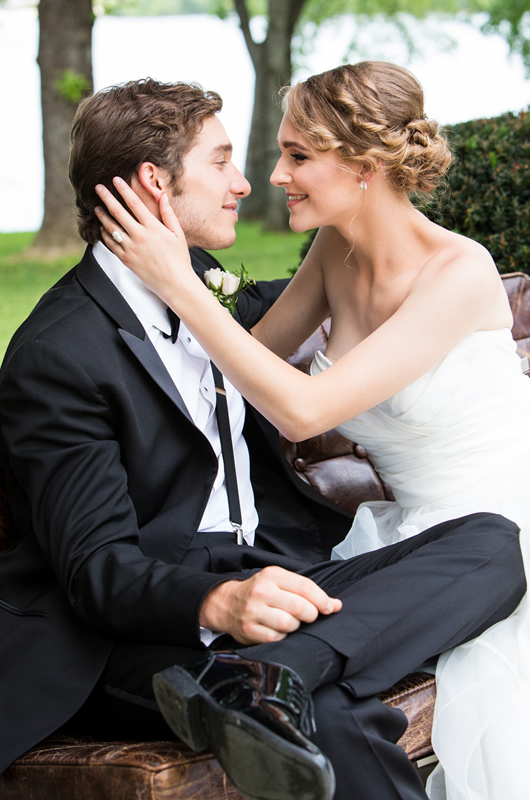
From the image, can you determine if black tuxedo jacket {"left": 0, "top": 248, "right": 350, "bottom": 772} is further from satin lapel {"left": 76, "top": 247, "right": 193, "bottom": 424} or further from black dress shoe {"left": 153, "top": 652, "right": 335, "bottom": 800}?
black dress shoe {"left": 153, "top": 652, "right": 335, "bottom": 800}

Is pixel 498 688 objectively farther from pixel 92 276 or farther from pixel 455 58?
pixel 455 58

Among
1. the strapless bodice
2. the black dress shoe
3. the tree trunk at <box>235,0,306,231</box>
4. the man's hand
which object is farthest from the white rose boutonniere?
the tree trunk at <box>235,0,306,231</box>

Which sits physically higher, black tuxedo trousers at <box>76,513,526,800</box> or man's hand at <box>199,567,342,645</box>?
man's hand at <box>199,567,342,645</box>

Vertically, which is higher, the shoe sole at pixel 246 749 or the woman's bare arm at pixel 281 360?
the woman's bare arm at pixel 281 360

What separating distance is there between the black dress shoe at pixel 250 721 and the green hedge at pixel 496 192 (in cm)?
345

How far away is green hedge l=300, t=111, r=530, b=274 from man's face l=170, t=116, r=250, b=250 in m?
2.04

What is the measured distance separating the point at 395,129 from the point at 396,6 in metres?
21.0

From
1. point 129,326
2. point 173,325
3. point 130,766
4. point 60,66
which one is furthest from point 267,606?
point 60,66

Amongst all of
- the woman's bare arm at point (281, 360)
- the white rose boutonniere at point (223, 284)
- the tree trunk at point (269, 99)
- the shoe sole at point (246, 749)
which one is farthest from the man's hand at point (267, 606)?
the tree trunk at point (269, 99)

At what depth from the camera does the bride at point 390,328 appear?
2.41 metres

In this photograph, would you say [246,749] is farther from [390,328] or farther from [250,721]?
[390,328]

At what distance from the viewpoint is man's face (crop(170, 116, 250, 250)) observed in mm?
2730

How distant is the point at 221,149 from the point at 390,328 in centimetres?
86

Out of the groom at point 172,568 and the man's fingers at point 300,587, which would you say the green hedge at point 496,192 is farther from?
the man's fingers at point 300,587
